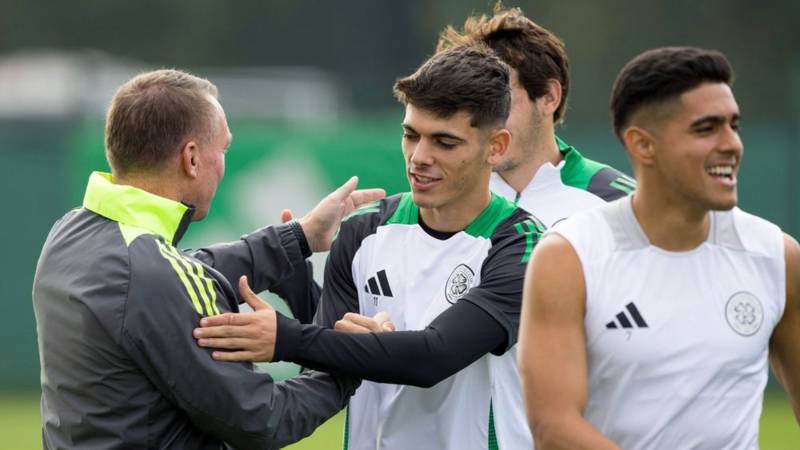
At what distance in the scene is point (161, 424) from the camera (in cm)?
400

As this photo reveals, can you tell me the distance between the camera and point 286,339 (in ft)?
13.8

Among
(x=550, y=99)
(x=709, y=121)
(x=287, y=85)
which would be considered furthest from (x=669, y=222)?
(x=287, y=85)

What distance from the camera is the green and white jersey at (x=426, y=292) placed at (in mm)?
4512

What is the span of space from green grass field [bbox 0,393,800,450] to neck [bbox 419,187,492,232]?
21.3 ft

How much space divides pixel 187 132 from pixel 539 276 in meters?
1.12

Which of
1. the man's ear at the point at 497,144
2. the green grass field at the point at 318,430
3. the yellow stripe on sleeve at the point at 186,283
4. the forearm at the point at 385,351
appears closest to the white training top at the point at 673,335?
the forearm at the point at 385,351

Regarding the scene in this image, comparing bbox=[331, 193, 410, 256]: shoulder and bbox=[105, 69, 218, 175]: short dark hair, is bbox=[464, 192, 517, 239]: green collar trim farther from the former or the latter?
bbox=[105, 69, 218, 175]: short dark hair

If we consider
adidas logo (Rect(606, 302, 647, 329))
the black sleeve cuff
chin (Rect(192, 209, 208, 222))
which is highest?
adidas logo (Rect(606, 302, 647, 329))

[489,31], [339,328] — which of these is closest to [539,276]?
[339,328]

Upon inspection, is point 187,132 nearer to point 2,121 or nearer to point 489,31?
point 489,31

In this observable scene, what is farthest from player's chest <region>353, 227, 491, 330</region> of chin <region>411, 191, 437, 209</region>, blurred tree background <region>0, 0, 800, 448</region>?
blurred tree background <region>0, 0, 800, 448</region>

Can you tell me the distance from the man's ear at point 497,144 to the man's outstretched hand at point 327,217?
1.60 ft

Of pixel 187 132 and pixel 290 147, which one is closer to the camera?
pixel 187 132

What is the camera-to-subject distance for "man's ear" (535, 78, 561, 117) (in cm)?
562
